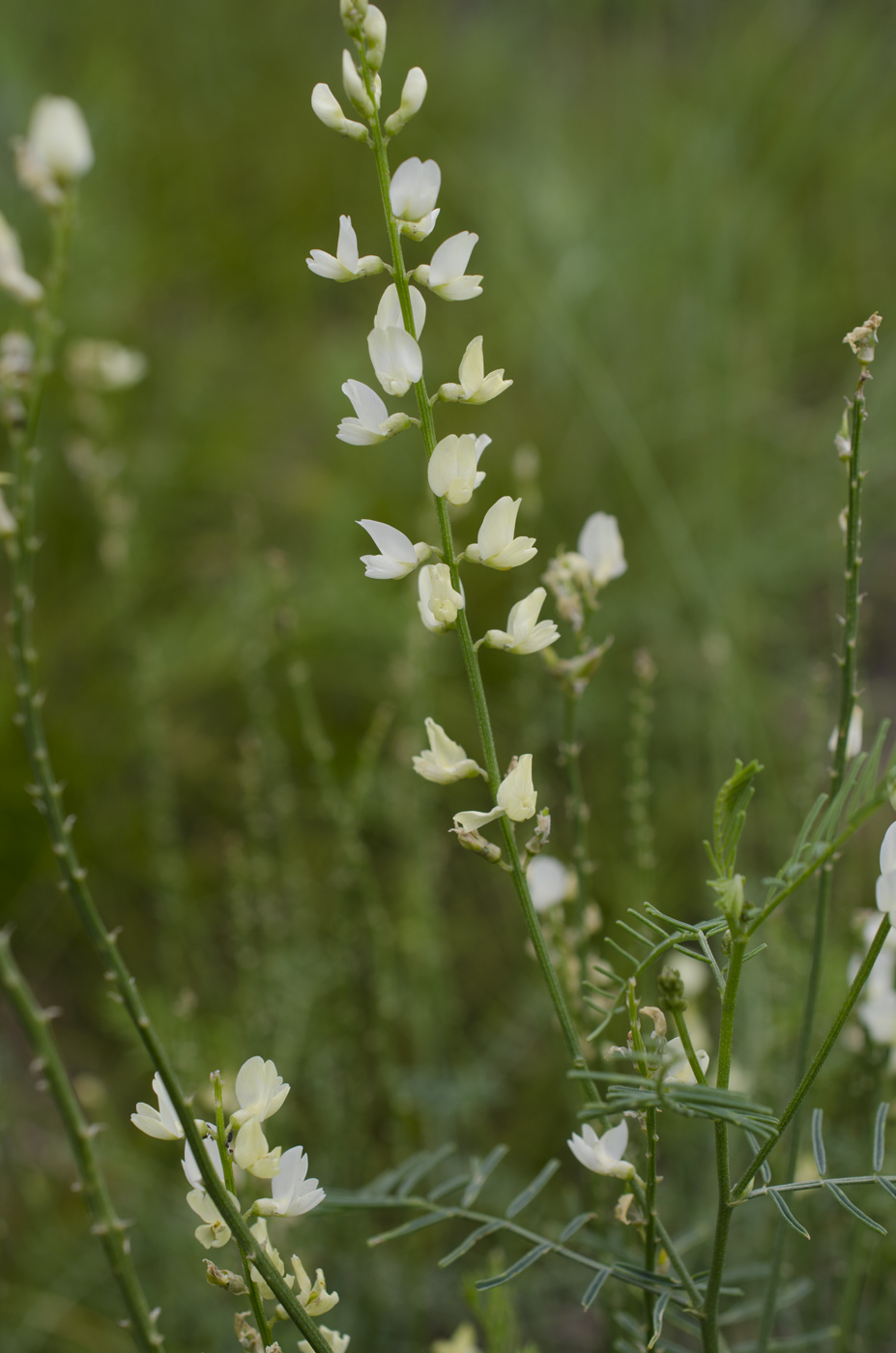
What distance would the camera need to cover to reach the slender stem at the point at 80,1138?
0.41 meters

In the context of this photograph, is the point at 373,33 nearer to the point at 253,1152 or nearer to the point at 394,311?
the point at 394,311

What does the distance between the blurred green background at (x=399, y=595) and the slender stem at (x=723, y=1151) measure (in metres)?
0.23

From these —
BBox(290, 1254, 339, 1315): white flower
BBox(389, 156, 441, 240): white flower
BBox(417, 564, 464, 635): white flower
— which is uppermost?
BBox(389, 156, 441, 240): white flower

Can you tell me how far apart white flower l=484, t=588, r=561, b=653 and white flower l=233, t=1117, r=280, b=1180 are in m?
0.22

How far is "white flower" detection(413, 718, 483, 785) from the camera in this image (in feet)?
1.42

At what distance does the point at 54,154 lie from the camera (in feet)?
1.69

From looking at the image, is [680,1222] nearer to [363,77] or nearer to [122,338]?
[363,77]

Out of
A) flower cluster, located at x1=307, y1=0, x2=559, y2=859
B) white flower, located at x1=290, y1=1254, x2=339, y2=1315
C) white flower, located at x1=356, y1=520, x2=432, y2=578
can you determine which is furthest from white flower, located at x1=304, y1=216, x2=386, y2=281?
white flower, located at x1=290, y1=1254, x2=339, y2=1315

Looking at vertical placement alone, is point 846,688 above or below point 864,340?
below

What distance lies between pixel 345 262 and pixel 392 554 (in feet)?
0.40

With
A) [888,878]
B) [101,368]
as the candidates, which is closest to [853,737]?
[888,878]

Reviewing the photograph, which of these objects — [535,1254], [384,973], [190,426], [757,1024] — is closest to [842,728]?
[535,1254]

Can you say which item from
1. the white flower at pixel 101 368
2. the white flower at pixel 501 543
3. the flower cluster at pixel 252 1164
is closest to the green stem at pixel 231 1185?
the flower cluster at pixel 252 1164

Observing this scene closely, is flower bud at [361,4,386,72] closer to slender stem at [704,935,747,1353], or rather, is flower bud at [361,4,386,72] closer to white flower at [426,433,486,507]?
white flower at [426,433,486,507]
